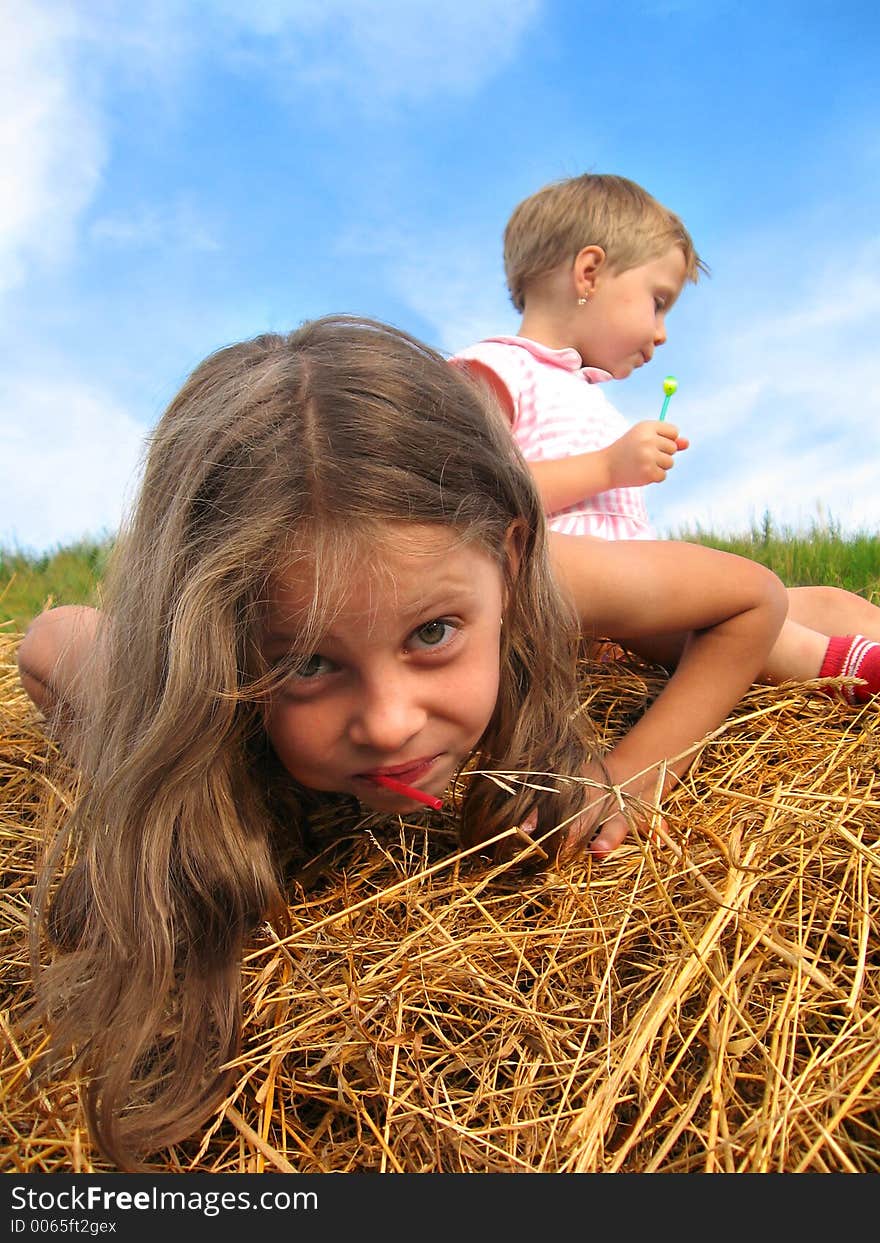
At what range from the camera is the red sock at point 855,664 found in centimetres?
215

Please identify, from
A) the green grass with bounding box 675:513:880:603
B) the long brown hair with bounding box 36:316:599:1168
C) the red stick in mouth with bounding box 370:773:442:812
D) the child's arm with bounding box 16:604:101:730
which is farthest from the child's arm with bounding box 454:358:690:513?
the green grass with bounding box 675:513:880:603

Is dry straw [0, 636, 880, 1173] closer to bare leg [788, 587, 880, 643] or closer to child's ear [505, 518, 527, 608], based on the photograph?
child's ear [505, 518, 527, 608]

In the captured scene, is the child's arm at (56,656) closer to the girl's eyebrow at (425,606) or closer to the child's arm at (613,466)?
the girl's eyebrow at (425,606)

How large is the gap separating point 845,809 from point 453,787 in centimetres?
66

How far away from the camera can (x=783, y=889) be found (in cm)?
143

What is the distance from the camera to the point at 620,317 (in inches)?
110

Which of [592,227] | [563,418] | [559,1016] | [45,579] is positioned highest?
[592,227]

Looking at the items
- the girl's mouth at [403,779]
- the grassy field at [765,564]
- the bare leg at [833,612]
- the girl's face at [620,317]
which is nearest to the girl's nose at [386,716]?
the girl's mouth at [403,779]

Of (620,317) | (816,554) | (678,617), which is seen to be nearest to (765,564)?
(816,554)

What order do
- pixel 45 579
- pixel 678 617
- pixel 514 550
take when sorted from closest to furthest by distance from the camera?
pixel 514 550
pixel 678 617
pixel 45 579

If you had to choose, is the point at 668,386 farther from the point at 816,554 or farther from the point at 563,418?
the point at 816,554

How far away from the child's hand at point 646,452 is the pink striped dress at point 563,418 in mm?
149

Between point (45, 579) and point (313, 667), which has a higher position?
point (45, 579)

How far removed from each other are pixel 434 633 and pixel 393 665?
87mm
